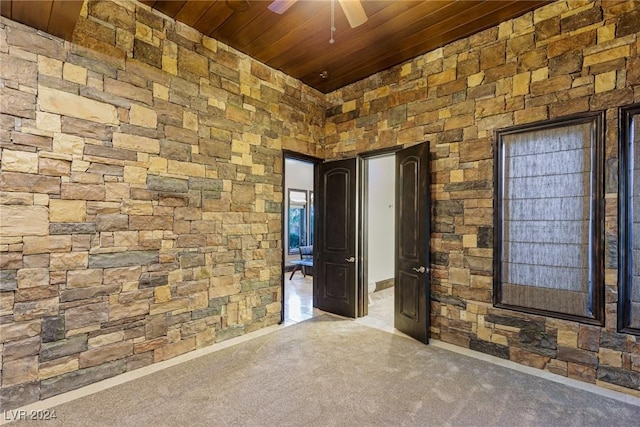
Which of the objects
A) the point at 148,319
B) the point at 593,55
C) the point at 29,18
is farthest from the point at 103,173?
the point at 593,55

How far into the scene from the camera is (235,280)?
363 cm

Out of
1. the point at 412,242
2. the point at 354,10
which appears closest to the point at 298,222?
the point at 412,242

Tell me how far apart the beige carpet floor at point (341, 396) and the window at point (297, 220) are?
5.53m

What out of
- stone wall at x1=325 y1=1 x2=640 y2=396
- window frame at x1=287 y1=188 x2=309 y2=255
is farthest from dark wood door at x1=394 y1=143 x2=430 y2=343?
window frame at x1=287 y1=188 x2=309 y2=255

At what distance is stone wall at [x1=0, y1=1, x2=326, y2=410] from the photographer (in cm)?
233

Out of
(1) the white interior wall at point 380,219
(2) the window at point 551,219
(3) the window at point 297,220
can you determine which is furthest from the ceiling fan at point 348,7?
(3) the window at point 297,220

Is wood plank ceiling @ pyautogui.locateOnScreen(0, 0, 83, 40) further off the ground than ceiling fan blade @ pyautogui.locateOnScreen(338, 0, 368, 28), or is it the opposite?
ceiling fan blade @ pyautogui.locateOnScreen(338, 0, 368, 28)

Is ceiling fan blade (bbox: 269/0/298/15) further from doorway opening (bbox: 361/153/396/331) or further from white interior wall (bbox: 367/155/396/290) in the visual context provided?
white interior wall (bbox: 367/155/396/290)

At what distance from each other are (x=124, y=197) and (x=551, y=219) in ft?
12.8

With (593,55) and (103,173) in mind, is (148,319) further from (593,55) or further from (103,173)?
(593,55)

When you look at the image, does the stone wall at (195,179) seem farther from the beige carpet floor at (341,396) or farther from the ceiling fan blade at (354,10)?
the ceiling fan blade at (354,10)

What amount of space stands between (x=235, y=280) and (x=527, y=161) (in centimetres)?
332

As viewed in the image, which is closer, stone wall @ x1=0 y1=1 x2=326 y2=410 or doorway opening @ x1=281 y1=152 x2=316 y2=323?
stone wall @ x1=0 y1=1 x2=326 y2=410

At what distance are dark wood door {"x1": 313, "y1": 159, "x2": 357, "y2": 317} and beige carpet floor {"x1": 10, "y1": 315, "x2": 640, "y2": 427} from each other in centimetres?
125
